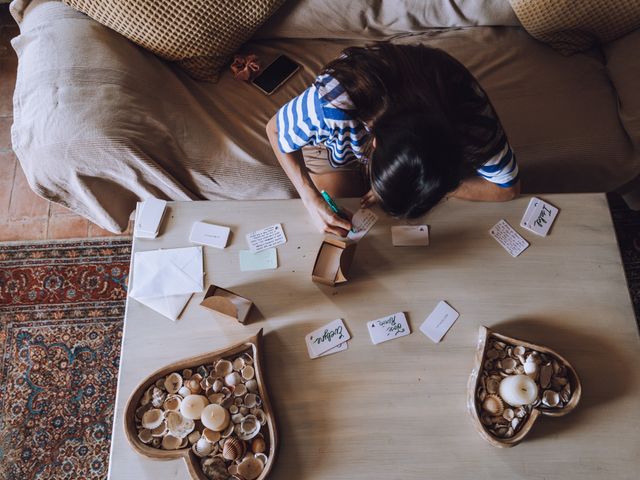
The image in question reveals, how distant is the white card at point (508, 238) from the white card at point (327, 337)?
1.42 feet

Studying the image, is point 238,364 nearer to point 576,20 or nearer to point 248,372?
point 248,372

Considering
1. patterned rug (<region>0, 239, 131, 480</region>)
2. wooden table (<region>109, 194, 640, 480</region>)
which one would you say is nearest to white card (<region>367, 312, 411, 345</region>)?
wooden table (<region>109, 194, 640, 480</region>)

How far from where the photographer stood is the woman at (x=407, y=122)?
835 millimetres

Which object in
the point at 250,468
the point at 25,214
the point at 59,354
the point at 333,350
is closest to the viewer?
the point at 250,468

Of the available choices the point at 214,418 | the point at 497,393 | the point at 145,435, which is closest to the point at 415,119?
the point at 497,393

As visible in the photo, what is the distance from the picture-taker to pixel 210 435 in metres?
0.94

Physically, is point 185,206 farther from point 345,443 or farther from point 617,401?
point 617,401

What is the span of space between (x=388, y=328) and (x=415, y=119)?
47cm

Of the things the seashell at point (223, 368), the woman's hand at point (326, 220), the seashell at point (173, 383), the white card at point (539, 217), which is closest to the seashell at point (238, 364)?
the seashell at point (223, 368)

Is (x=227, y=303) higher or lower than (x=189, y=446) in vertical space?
higher

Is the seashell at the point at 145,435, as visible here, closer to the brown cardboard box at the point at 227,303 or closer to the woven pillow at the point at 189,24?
the brown cardboard box at the point at 227,303

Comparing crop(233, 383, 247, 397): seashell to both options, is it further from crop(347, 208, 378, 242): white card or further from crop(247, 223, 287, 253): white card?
crop(347, 208, 378, 242): white card

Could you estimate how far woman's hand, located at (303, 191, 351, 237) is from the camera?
3.69 feet

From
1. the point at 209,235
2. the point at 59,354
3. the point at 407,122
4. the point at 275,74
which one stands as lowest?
the point at 59,354
